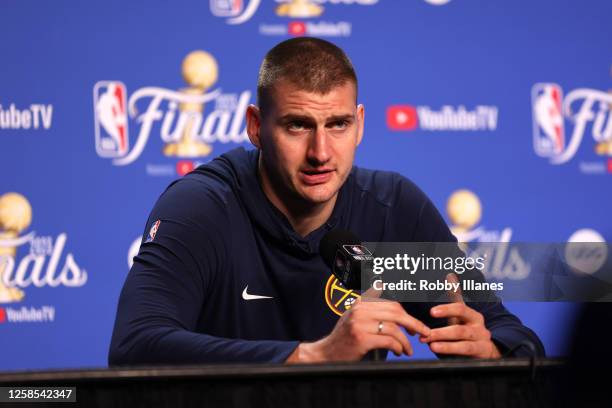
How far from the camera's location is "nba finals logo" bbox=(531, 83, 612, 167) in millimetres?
3420

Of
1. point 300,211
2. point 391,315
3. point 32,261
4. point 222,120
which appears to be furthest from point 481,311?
point 32,261

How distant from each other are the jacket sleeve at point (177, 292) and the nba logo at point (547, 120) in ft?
6.36

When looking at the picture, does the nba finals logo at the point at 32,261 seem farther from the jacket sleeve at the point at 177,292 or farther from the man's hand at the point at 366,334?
the man's hand at the point at 366,334

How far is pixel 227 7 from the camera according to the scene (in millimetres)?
3309

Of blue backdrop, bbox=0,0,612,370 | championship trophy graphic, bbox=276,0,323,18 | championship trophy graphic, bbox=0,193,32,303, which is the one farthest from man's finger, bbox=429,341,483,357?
championship trophy graphic, bbox=0,193,32,303

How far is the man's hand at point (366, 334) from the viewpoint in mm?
1319

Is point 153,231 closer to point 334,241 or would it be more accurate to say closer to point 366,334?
point 334,241

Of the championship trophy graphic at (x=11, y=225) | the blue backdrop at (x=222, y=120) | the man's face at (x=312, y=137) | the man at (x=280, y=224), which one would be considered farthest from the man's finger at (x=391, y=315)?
the championship trophy graphic at (x=11, y=225)

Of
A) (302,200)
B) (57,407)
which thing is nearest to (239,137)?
(302,200)

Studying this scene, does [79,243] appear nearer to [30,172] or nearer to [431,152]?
[30,172]

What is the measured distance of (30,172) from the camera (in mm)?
3264

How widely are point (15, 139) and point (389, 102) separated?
147 centimetres

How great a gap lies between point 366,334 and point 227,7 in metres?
2.25

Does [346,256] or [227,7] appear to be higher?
[227,7]
